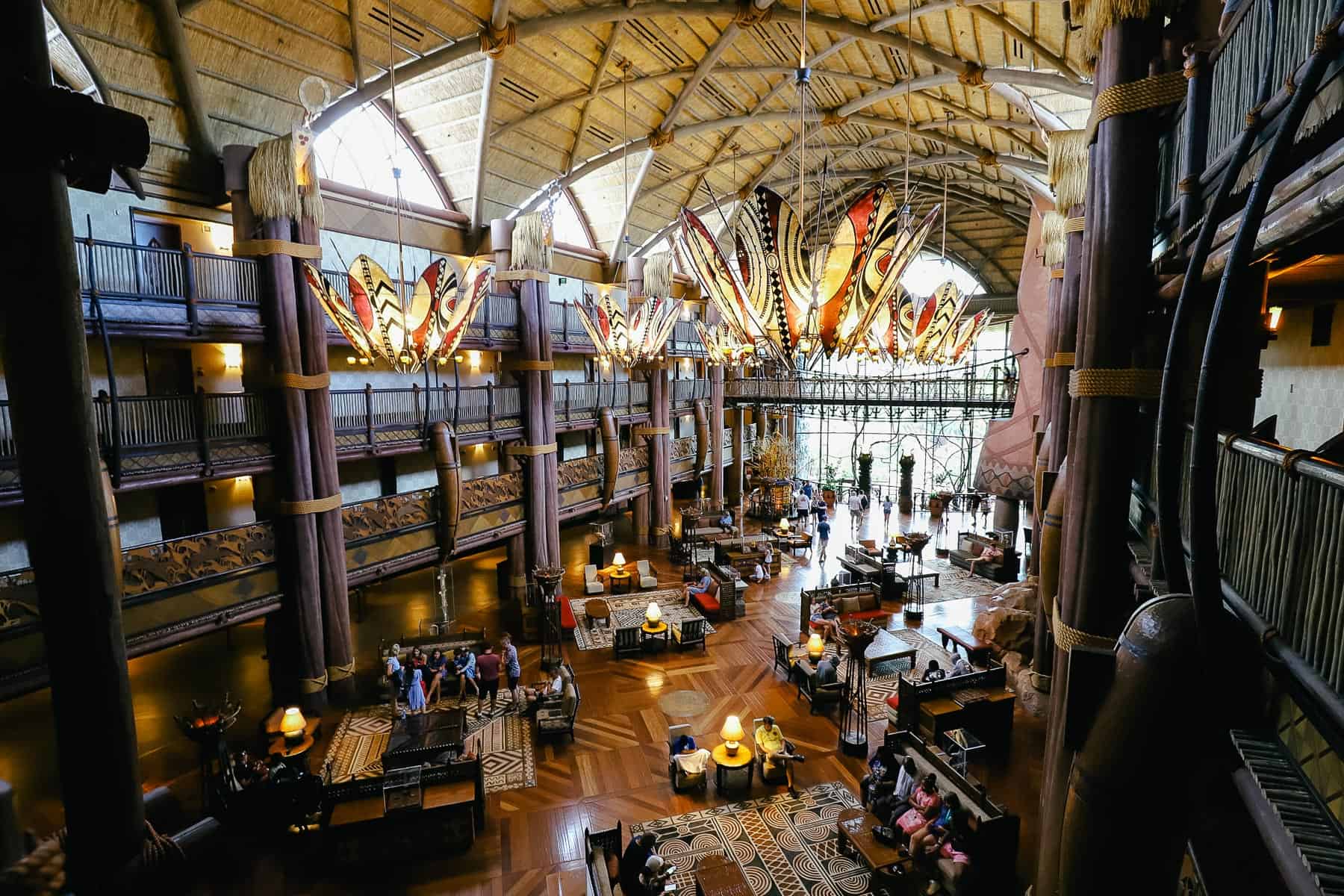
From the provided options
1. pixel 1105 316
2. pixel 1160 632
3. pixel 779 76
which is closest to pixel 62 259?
pixel 1160 632

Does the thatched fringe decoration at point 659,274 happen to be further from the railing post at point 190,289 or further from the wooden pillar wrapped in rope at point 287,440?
the railing post at point 190,289

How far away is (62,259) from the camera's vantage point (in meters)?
2.52

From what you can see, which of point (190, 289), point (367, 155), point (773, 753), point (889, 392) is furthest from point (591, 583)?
point (889, 392)

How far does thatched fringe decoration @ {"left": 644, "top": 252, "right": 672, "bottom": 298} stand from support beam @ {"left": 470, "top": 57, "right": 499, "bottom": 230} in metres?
3.74

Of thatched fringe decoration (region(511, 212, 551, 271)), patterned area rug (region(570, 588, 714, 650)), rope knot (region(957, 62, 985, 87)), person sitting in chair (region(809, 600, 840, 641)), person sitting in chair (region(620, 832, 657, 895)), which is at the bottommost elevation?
patterned area rug (region(570, 588, 714, 650))

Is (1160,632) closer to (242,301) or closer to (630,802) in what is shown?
(630,802)

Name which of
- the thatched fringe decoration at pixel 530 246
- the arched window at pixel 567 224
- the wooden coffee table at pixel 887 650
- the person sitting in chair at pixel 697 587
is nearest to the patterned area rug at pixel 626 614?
the person sitting in chair at pixel 697 587

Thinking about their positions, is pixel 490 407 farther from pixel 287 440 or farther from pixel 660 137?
pixel 660 137

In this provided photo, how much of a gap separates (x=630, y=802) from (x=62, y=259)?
7.09 metres

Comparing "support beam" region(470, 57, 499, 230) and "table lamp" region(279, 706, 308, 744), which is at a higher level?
"support beam" region(470, 57, 499, 230)

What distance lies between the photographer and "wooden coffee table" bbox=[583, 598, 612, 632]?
12586mm

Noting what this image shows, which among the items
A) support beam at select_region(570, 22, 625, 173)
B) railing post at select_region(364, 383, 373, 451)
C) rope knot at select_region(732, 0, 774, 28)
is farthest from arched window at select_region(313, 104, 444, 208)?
rope knot at select_region(732, 0, 774, 28)

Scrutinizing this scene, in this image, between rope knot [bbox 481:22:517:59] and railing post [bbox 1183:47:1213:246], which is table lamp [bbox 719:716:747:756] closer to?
railing post [bbox 1183:47:1213:246]

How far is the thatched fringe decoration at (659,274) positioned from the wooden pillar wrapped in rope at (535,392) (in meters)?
2.55
